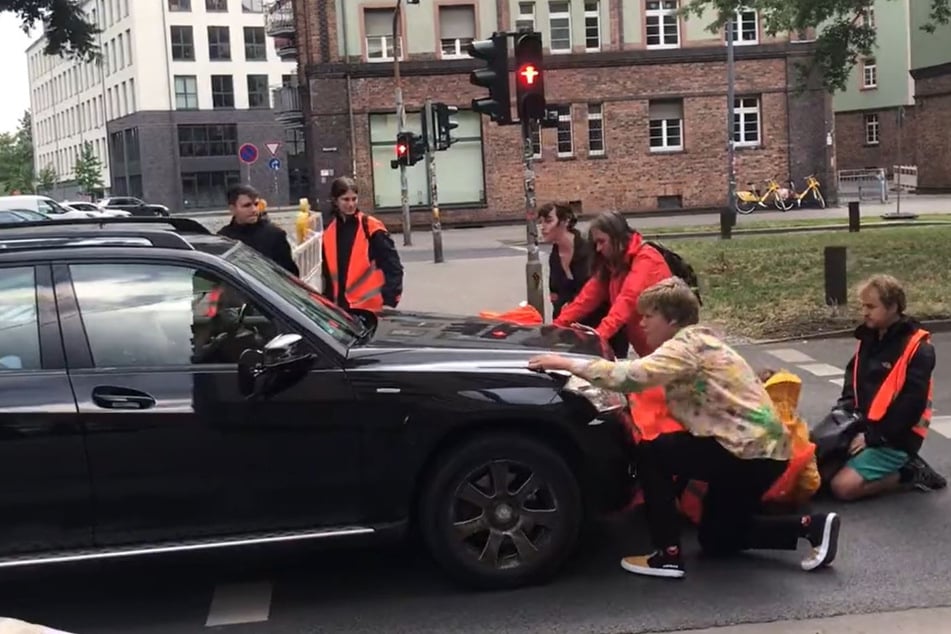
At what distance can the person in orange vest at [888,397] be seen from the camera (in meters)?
5.88

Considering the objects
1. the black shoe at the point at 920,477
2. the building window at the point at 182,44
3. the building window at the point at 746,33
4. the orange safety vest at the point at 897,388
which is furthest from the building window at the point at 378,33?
the building window at the point at 182,44

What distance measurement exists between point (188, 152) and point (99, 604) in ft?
247

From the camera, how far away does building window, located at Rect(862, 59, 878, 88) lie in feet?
195

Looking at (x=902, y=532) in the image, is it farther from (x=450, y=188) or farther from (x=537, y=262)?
(x=450, y=188)

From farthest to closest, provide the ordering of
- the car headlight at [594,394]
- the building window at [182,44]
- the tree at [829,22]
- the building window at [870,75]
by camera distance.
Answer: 1. the building window at [182,44]
2. the building window at [870,75]
3. the tree at [829,22]
4. the car headlight at [594,394]

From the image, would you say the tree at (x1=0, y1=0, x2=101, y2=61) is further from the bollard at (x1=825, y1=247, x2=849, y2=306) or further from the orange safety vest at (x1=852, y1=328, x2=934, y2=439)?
the orange safety vest at (x1=852, y1=328, x2=934, y2=439)

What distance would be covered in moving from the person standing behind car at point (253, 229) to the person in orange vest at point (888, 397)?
403 cm

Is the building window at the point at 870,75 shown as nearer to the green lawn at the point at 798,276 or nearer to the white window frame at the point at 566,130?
the white window frame at the point at 566,130

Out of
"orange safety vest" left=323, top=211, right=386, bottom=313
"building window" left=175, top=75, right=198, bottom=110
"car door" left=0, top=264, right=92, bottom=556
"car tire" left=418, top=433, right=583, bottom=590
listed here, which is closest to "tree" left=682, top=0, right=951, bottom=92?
"orange safety vest" left=323, top=211, right=386, bottom=313

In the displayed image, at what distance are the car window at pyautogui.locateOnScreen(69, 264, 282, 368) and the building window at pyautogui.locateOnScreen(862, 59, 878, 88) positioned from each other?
59580 millimetres

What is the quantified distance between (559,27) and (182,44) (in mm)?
46093

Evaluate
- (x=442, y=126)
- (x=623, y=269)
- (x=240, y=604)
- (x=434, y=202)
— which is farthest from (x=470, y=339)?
(x=442, y=126)

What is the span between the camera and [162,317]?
4820mm

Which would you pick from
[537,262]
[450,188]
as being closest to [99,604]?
[537,262]
